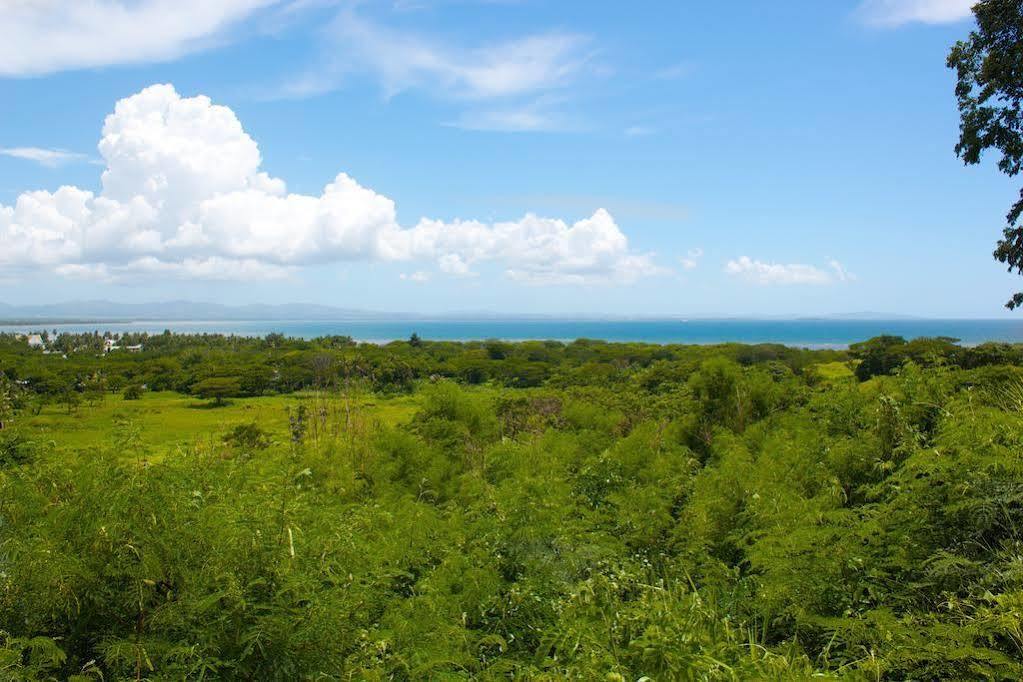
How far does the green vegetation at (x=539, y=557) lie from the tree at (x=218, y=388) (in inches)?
839

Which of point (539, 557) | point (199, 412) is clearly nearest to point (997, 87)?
point (539, 557)

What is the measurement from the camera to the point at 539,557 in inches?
212

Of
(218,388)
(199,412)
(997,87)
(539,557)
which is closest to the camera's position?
(539,557)

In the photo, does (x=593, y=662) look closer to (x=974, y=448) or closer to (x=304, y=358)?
(x=974, y=448)

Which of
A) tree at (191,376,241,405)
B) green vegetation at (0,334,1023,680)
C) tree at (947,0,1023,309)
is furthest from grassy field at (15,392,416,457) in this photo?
tree at (947,0,1023,309)

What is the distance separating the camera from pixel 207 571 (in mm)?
3066

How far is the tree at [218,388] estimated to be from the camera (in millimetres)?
30141

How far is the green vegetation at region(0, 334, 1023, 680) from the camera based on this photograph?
2.94 metres

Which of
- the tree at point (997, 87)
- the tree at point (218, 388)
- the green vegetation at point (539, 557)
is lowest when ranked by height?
the tree at point (218, 388)

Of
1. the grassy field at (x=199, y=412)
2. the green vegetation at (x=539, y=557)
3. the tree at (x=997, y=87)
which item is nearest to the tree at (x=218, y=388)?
the grassy field at (x=199, y=412)

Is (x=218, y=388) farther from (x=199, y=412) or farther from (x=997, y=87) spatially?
(x=997, y=87)

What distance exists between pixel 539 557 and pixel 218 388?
2848 cm

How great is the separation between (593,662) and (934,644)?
1.53 meters

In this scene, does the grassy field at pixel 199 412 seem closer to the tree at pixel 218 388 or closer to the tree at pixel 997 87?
the tree at pixel 218 388
